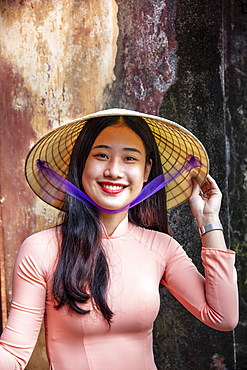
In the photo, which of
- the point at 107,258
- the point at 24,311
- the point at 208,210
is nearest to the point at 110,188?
the point at 107,258

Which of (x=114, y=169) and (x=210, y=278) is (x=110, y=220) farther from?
(x=210, y=278)

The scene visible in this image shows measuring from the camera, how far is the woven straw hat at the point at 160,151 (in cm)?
216

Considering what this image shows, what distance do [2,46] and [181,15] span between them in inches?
40.4

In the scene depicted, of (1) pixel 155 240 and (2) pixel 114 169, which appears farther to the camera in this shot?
(1) pixel 155 240

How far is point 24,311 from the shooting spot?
6.07ft

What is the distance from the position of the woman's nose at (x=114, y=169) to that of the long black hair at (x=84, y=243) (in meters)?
0.12

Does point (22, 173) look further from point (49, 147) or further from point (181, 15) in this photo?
point (181, 15)

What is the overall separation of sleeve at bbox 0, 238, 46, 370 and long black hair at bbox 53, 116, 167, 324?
73 millimetres

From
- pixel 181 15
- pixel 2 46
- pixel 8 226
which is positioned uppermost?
pixel 181 15

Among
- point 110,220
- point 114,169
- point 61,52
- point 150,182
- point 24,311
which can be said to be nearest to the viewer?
point 24,311

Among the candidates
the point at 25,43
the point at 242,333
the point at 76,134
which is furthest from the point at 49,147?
the point at 242,333

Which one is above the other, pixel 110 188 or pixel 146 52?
pixel 146 52

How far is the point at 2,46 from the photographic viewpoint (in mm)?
2770

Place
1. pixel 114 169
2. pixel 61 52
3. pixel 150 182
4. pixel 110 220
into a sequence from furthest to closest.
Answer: pixel 61 52 → pixel 150 182 → pixel 110 220 → pixel 114 169
